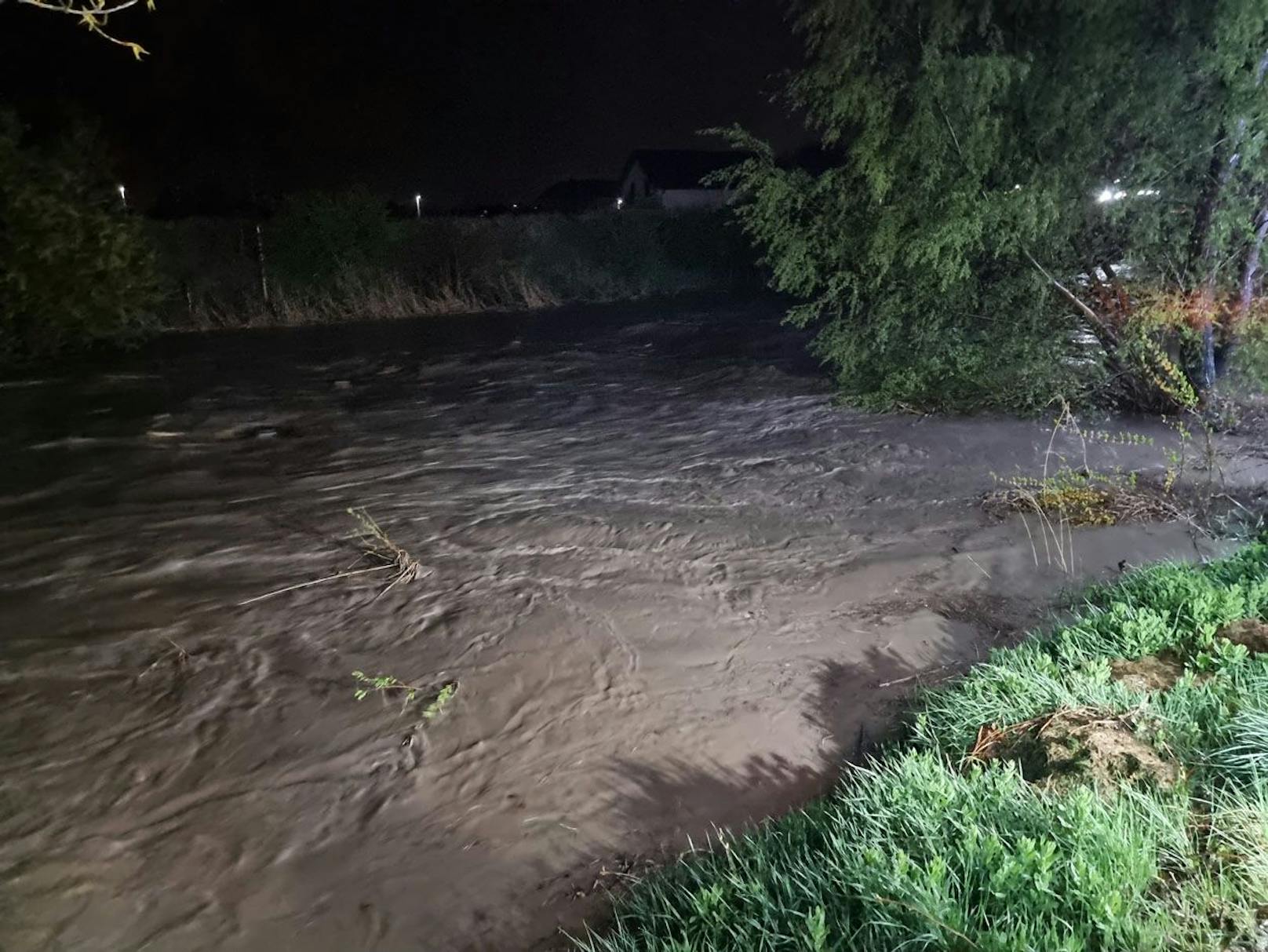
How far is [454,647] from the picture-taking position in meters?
5.43

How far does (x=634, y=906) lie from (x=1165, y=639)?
2.83 metres

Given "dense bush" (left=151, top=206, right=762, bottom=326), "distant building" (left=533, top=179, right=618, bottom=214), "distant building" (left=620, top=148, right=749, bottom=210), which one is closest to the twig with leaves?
"dense bush" (left=151, top=206, right=762, bottom=326)

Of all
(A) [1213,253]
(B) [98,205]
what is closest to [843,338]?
(A) [1213,253]

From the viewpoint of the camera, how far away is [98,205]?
17.5m

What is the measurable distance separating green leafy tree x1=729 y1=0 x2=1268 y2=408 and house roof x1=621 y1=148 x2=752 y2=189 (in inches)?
1684

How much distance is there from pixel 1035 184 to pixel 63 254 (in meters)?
16.2

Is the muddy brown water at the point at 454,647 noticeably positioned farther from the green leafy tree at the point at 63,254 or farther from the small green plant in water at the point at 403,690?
the green leafy tree at the point at 63,254

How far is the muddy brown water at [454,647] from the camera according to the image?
12.0ft

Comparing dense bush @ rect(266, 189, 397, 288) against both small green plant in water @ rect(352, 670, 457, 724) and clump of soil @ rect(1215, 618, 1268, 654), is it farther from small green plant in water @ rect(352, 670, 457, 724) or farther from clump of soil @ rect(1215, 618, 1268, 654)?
clump of soil @ rect(1215, 618, 1268, 654)

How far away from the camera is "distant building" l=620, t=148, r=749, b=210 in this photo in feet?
169

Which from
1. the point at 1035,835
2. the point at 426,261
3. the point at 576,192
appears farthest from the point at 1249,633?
the point at 576,192

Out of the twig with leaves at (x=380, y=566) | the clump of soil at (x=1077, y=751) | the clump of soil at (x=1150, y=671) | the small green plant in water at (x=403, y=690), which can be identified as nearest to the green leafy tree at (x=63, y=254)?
the twig with leaves at (x=380, y=566)

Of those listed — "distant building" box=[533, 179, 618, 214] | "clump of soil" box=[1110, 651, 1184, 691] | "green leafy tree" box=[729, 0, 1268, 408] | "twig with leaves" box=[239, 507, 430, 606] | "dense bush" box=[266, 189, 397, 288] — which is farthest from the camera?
"distant building" box=[533, 179, 618, 214]

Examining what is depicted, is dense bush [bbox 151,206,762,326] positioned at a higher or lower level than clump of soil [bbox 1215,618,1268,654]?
higher
